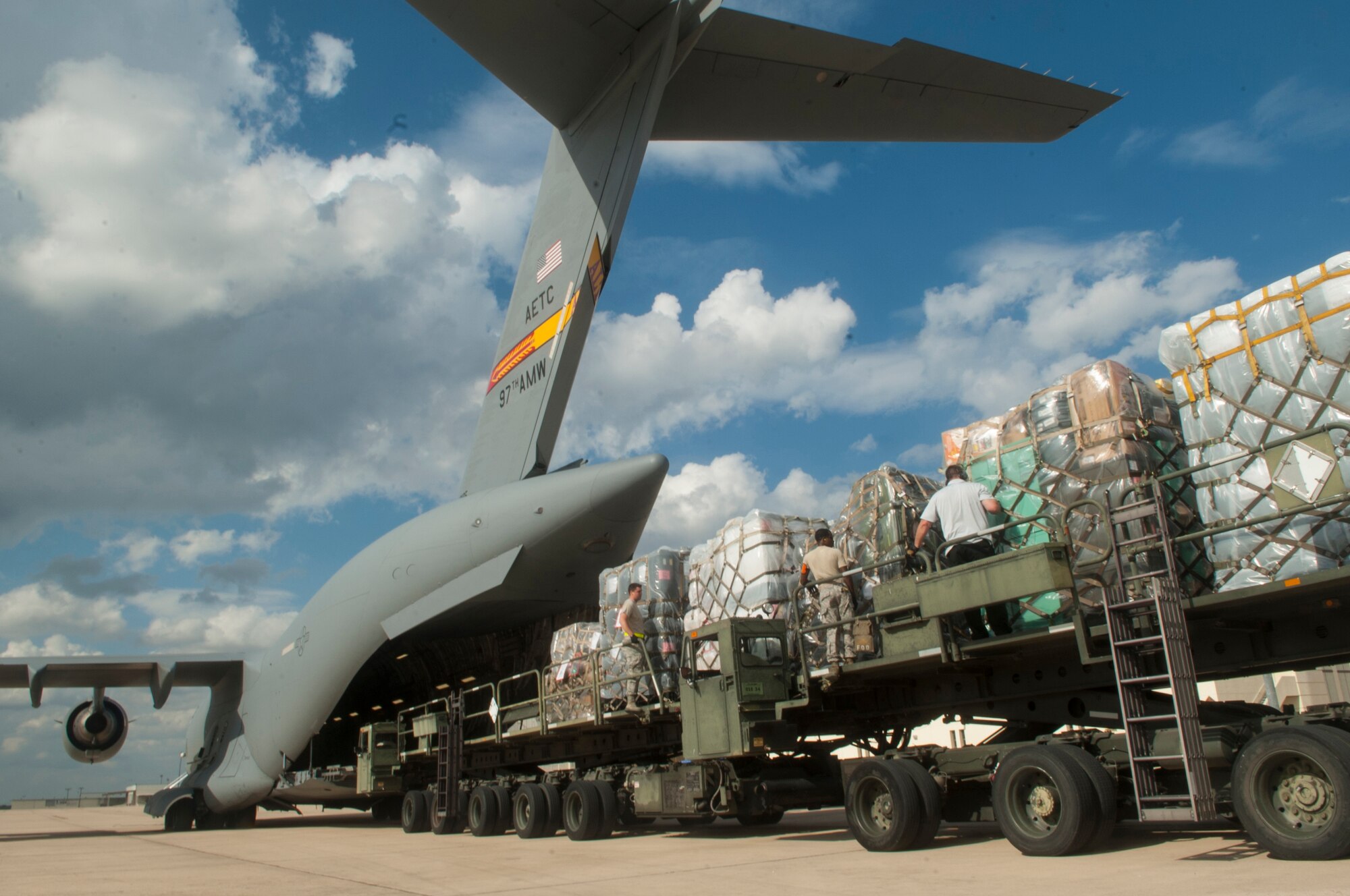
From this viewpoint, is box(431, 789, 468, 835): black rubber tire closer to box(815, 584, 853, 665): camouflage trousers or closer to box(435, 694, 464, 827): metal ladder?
box(435, 694, 464, 827): metal ladder

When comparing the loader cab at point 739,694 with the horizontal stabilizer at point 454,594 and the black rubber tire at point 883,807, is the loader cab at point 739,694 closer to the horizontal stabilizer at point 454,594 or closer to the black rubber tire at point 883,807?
the black rubber tire at point 883,807

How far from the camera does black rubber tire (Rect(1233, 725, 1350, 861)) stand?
17.7ft

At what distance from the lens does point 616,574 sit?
518 inches

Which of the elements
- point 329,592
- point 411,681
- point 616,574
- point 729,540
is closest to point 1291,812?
point 729,540

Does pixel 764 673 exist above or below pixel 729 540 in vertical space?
below

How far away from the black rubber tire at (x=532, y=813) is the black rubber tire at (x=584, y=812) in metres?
0.67

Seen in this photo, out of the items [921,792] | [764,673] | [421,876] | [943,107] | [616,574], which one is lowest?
[421,876]

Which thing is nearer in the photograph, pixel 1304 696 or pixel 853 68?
pixel 853 68

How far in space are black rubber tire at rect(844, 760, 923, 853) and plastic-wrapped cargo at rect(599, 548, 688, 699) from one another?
3.81m

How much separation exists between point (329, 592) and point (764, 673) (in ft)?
29.9

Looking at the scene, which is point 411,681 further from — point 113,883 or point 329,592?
point 113,883

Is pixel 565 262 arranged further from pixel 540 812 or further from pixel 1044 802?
pixel 1044 802

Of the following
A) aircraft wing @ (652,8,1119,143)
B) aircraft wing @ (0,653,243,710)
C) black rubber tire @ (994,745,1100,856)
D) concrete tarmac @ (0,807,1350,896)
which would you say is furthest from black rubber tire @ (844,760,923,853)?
aircraft wing @ (0,653,243,710)

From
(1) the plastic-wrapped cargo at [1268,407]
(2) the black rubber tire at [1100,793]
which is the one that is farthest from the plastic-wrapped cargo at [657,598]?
(1) the plastic-wrapped cargo at [1268,407]
